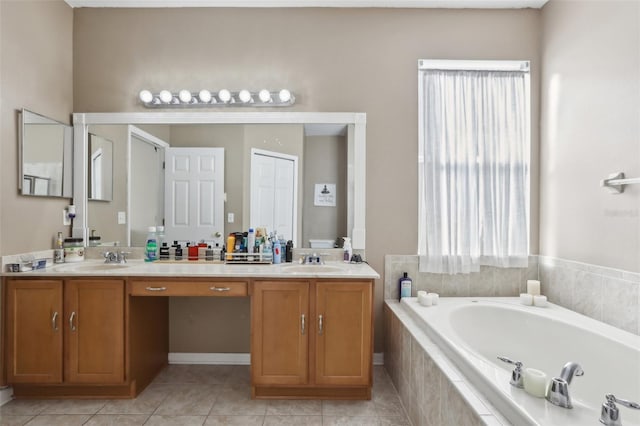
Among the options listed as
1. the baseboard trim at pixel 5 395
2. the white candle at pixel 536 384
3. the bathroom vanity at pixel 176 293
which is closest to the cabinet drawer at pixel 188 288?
the bathroom vanity at pixel 176 293

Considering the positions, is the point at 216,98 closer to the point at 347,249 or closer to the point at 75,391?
the point at 347,249

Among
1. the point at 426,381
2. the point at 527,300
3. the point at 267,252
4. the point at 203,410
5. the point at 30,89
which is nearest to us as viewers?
the point at 426,381

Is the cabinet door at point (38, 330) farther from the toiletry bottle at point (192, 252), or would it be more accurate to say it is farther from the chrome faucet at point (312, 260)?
the chrome faucet at point (312, 260)

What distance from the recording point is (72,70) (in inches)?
104

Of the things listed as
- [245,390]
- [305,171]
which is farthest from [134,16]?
[245,390]

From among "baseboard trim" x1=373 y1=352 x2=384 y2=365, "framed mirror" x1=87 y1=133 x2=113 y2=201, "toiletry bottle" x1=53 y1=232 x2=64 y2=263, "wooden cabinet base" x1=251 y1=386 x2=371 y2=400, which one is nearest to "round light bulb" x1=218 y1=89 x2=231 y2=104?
"framed mirror" x1=87 y1=133 x2=113 y2=201

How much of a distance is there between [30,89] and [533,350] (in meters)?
3.60

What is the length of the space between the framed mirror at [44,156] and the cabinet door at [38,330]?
65 cm

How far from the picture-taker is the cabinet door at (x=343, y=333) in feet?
6.78

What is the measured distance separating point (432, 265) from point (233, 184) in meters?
1.63

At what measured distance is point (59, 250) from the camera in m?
2.44

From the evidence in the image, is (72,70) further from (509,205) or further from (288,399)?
(509,205)

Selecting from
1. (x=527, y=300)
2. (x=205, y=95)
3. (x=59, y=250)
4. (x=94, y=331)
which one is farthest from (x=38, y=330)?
(x=527, y=300)

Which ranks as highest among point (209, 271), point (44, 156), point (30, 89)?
point (30, 89)
